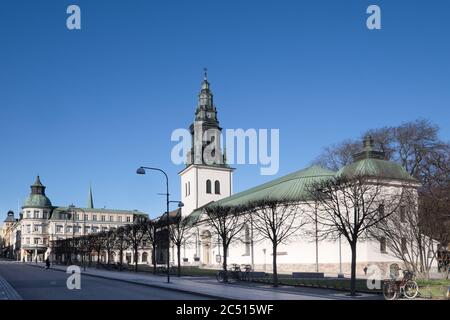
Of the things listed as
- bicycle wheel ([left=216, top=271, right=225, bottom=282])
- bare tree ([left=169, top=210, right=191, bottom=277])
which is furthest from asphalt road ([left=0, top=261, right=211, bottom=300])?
bare tree ([left=169, top=210, right=191, bottom=277])

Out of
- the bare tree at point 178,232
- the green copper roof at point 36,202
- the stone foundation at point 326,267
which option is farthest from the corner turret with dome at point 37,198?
the stone foundation at point 326,267

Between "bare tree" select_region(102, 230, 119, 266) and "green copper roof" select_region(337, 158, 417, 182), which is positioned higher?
"green copper roof" select_region(337, 158, 417, 182)

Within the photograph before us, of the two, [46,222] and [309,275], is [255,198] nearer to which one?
[309,275]

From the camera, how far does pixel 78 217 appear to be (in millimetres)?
163375

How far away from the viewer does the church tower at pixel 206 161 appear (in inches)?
3920

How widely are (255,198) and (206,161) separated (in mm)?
24664

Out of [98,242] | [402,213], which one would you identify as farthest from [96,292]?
[98,242]

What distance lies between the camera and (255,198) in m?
77.9

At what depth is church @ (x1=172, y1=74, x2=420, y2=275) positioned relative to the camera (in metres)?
54.3

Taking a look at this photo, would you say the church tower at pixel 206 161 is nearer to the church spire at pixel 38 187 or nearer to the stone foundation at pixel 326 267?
the stone foundation at pixel 326 267

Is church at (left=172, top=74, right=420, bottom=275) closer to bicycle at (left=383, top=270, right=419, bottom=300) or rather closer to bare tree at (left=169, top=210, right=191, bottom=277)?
bare tree at (left=169, top=210, right=191, bottom=277)
